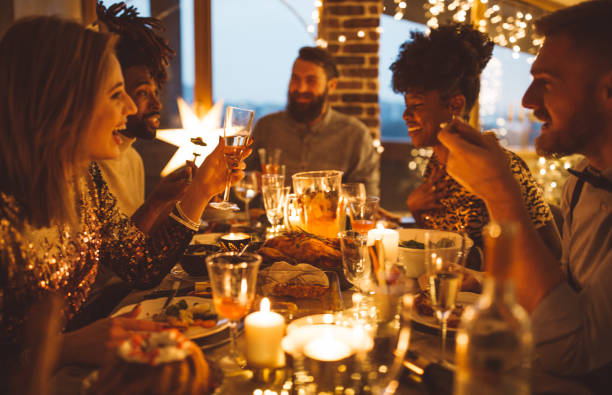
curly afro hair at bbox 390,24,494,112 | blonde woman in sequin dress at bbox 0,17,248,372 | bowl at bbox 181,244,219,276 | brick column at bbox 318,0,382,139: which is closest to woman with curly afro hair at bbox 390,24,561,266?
curly afro hair at bbox 390,24,494,112

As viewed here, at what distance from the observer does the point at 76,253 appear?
131cm

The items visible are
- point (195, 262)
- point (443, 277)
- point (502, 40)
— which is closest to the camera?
point (443, 277)

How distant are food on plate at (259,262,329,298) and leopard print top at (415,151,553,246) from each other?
2.84ft

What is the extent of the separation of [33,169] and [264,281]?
2.11ft

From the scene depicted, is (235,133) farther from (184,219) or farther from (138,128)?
(138,128)

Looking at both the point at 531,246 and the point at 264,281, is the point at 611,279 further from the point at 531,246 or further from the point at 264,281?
the point at 264,281

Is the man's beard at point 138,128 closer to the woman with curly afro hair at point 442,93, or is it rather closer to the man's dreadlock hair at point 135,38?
the man's dreadlock hair at point 135,38

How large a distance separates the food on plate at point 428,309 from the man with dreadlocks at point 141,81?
121cm

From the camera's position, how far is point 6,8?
406 centimetres

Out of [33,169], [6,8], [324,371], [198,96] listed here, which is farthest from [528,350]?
[6,8]

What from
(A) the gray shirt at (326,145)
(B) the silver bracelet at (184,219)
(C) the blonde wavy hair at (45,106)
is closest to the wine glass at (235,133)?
(B) the silver bracelet at (184,219)

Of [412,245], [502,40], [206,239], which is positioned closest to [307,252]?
[412,245]

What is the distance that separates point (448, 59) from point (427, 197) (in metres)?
0.63

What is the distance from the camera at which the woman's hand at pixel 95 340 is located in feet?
3.12
